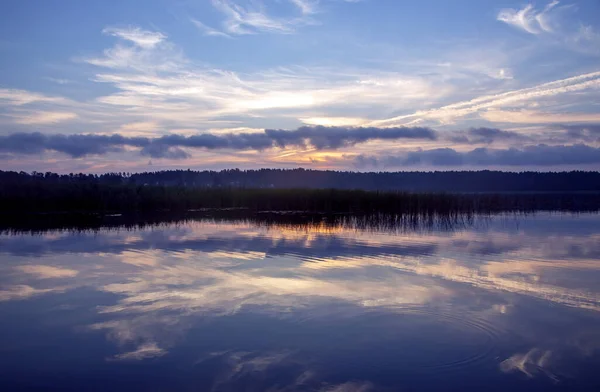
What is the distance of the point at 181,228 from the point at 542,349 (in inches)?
624

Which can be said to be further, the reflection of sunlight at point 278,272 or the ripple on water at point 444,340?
the reflection of sunlight at point 278,272

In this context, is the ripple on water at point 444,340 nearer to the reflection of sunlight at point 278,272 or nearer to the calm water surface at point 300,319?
the calm water surface at point 300,319

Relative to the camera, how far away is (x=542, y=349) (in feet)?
20.5

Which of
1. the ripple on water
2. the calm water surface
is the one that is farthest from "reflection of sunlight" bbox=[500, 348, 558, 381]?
the ripple on water

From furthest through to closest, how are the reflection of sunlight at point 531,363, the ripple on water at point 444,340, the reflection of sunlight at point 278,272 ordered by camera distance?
the reflection of sunlight at point 278,272
the ripple on water at point 444,340
the reflection of sunlight at point 531,363

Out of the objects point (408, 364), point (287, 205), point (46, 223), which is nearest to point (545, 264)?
point (408, 364)

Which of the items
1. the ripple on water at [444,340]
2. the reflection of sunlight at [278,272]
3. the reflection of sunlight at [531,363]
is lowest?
the reflection of sunlight at [531,363]

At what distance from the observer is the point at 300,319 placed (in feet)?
24.1

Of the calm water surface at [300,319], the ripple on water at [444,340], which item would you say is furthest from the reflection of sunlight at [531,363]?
the ripple on water at [444,340]

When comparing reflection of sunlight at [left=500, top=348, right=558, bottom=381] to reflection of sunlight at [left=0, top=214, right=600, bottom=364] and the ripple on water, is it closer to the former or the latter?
reflection of sunlight at [left=0, top=214, right=600, bottom=364]

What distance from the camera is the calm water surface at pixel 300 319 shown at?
546 centimetres

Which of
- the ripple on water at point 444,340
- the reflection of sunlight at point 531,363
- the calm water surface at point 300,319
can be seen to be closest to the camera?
the calm water surface at point 300,319

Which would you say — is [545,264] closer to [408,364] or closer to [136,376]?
[408,364]

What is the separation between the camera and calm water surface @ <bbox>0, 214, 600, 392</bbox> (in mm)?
5465
